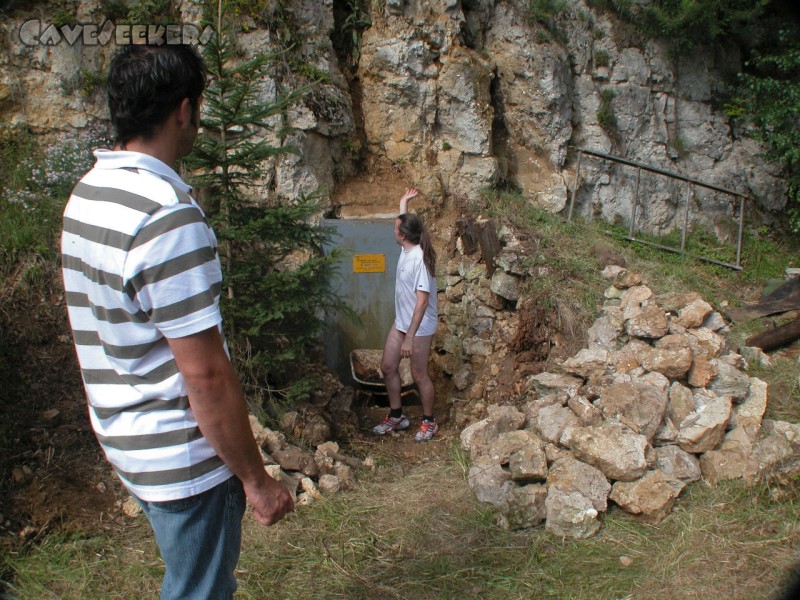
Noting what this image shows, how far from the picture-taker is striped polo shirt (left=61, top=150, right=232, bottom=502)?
1.45m

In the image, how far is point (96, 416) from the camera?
1.67 m

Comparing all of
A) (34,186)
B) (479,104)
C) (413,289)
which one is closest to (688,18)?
(479,104)

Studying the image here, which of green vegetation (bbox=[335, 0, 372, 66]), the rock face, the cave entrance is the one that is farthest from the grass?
green vegetation (bbox=[335, 0, 372, 66])

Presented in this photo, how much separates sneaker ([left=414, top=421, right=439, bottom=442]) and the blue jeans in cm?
359

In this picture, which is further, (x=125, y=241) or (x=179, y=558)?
(x=179, y=558)

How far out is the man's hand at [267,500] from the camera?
168 cm

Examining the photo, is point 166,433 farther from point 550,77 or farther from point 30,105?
point 550,77

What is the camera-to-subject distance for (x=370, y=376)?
20.2 feet

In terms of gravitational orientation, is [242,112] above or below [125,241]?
above

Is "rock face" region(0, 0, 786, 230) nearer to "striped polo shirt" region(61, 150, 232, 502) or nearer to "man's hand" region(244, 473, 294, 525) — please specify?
"man's hand" region(244, 473, 294, 525)

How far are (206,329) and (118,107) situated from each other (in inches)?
26.3

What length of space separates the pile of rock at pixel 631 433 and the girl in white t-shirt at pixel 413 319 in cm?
91

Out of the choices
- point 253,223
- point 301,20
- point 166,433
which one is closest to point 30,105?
point 301,20

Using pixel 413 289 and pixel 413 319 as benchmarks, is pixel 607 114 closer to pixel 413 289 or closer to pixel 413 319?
pixel 413 289
